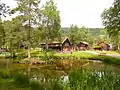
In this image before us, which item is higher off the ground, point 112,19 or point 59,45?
point 112,19

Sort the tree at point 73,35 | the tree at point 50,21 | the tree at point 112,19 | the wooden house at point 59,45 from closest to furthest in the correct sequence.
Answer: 1. the tree at point 112,19
2. the tree at point 50,21
3. the wooden house at point 59,45
4. the tree at point 73,35

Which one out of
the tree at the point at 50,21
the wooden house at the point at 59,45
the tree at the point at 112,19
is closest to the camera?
the tree at the point at 112,19

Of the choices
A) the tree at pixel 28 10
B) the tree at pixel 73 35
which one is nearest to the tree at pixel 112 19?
the tree at pixel 28 10

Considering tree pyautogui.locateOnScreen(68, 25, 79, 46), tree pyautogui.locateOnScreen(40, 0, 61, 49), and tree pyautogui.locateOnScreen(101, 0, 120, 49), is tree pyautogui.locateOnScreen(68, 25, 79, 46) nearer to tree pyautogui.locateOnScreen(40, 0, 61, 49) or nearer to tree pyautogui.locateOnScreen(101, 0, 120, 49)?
tree pyautogui.locateOnScreen(40, 0, 61, 49)

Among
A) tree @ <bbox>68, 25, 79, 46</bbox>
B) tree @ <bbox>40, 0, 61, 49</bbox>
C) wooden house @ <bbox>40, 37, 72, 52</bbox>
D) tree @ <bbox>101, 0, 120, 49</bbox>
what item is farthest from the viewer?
tree @ <bbox>68, 25, 79, 46</bbox>

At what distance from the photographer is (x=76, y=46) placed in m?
110

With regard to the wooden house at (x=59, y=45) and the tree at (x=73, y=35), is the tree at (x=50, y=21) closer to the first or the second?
the wooden house at (x=59, y=45)

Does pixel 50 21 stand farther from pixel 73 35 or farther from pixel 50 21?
pixel 73 35

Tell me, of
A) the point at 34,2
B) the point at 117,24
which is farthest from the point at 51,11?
the point at 117,24

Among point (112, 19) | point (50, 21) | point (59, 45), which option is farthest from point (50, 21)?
point (112, 19)

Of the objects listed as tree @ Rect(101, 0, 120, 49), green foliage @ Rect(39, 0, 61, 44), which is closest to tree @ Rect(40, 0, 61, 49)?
green foliage @ Rect(39, 0, 61, 44)

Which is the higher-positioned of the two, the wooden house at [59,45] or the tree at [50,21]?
the tree at [50,21]

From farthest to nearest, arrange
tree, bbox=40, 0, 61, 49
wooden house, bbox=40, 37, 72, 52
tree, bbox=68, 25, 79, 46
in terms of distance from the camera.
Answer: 1. tree, bbox=68, 25, 79, 46
2. wooden house, bbox=40, 37, 72, 52
3. tree, bbox=40, 0, 61, 49

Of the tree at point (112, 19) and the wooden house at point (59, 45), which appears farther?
the wooden house at point (59, 45)
